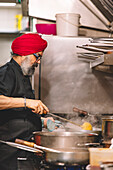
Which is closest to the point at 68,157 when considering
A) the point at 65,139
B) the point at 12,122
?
the point at 65,139

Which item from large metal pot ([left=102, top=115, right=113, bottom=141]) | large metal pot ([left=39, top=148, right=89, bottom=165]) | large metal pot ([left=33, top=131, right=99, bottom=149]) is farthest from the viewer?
large metal pot ([left=102, top=115, right=113, bottom=141])

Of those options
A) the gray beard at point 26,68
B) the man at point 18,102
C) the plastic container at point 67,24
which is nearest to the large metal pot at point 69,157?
the man at point 18,102

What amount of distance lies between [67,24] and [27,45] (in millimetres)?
648

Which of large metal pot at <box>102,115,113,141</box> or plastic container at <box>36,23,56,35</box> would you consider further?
plastic container at <box>36,23,56,35</box>

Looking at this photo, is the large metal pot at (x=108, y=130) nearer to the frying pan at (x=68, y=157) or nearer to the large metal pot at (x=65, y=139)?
the large metal pot at (x=65, y=139)

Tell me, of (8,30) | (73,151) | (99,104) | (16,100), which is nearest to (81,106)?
(99,104)

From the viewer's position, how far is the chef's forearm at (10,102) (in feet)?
7.32

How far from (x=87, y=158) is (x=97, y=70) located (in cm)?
153

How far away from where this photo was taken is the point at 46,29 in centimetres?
312

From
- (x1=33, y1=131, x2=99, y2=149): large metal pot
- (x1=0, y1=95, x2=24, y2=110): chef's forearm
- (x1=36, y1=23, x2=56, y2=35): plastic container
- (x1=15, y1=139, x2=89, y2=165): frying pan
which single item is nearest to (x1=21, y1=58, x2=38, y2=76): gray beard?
(x1=0, y1=95, x2=24, y2=110): chef's forearm

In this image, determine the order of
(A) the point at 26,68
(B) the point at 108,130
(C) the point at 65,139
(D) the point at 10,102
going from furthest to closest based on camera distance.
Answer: (A) the point at 26,68 → (D) the point at 10,102 → (B) the point at 108,130 → (C) the point at 65,139

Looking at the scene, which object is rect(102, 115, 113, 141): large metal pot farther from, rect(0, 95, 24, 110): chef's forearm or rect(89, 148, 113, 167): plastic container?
rect(0, 95, 24, 110): chef's forearm

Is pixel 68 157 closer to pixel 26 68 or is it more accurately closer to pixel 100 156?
pixel 100 156

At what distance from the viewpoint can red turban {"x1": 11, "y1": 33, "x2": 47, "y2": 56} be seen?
2.55 metres
